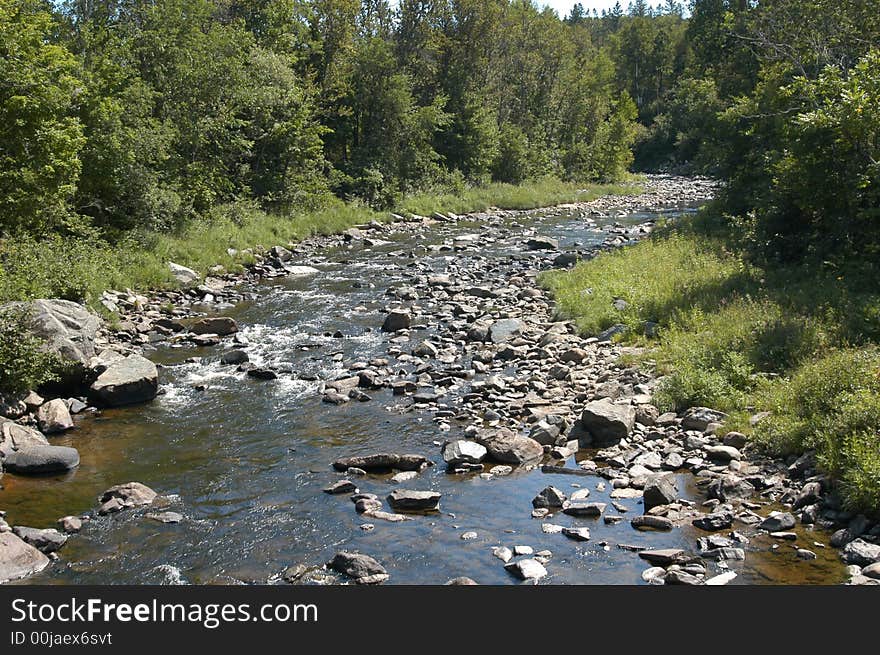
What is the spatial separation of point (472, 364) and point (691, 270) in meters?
8.06

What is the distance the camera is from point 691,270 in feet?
70.8

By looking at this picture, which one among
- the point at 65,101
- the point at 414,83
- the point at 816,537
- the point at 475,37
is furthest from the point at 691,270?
the point at 475,37

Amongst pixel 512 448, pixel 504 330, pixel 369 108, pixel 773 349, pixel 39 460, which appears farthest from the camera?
pixel 369 108

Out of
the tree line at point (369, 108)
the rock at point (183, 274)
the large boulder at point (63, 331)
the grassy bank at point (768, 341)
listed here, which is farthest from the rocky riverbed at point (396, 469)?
the tree line at point (369, 108)

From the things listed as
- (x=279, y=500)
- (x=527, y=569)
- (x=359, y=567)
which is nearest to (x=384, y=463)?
(x=279, y=500)

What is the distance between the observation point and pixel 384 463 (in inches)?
472

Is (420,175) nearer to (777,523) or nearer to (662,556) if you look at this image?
(777,523)

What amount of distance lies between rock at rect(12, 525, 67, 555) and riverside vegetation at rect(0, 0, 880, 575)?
4656 mm

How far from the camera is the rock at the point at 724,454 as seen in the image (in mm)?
11336

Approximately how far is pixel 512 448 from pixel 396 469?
1.79 m

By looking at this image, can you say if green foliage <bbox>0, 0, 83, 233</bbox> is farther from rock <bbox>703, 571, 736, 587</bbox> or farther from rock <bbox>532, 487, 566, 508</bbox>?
rock <bbox>703, 571, 736, 587</bbox>

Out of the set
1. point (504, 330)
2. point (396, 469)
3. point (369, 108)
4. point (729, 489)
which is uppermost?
point (369, 108)
